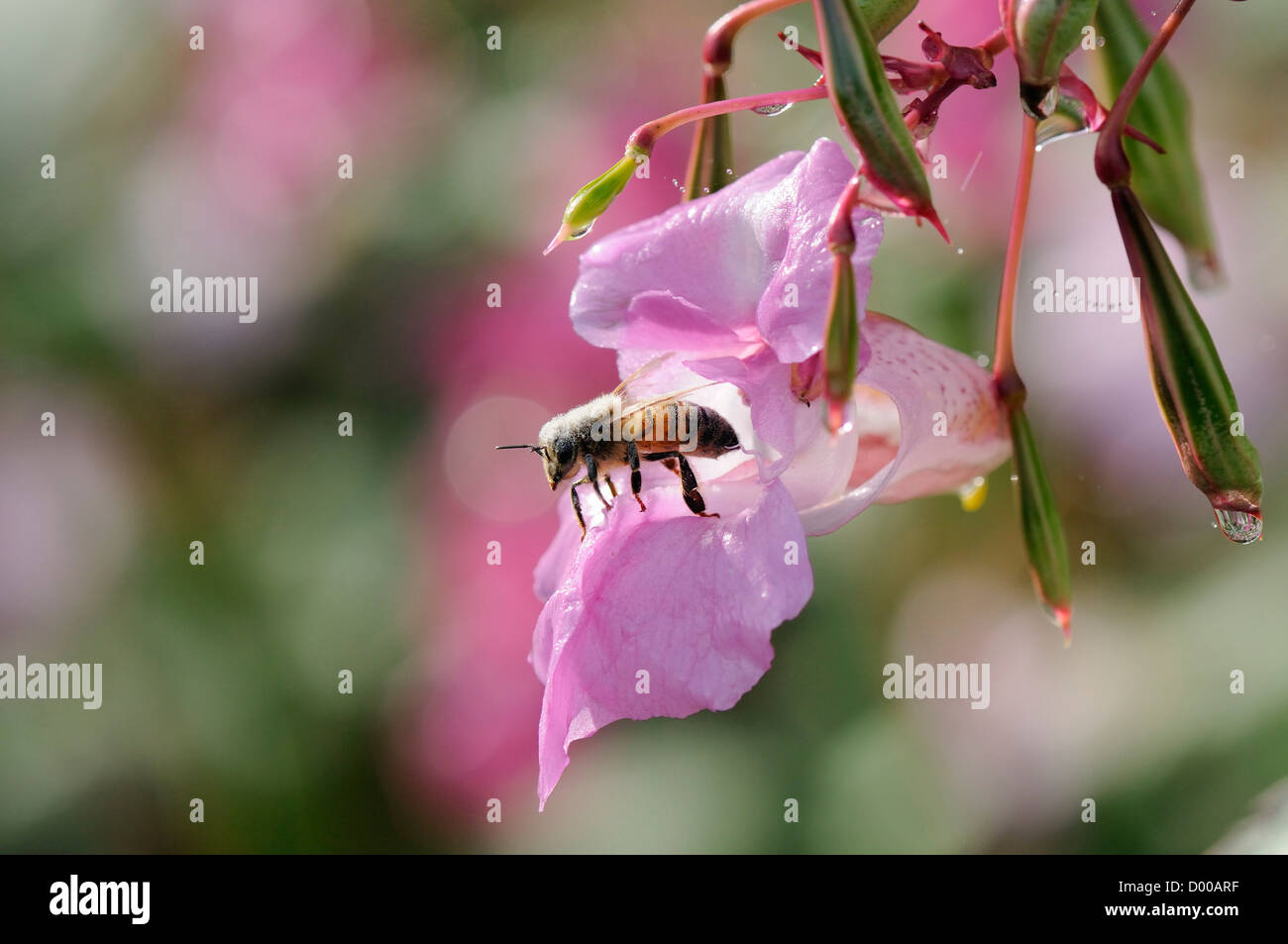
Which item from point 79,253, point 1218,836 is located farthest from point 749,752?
point 79,253

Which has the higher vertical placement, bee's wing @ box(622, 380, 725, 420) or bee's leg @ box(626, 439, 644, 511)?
bee's wing @ box(622, 380, 725, 420)

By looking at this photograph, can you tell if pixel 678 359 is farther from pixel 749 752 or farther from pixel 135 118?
pixel 135 118

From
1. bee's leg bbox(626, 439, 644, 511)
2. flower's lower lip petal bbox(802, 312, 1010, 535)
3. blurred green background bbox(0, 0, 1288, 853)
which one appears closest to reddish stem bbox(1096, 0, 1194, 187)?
flower's lower lip petal bbox(802, 312, 1010, 535)

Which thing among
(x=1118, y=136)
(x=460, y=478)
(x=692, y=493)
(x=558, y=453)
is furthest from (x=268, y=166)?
(x=1118, y=136)

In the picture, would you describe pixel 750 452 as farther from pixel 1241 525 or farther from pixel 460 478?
pixel 460 478

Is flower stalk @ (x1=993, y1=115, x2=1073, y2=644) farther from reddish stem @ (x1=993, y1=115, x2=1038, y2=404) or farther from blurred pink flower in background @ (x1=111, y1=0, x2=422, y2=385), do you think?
blurred pink flower in background @ (x1=111, y1=0, x2=422, y2=385)
